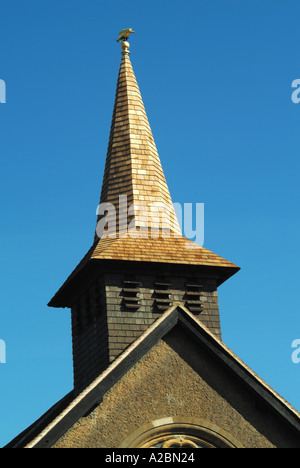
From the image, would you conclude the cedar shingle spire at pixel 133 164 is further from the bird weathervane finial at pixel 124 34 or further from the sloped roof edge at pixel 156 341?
the sloped roof edge at pixel 156 341

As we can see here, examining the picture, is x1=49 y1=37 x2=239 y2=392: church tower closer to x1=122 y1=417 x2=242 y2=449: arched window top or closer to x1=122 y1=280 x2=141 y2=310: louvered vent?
x1=122 y1=280 x2=141 y2=310: louvered vent

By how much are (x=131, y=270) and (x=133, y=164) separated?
443 centimetres

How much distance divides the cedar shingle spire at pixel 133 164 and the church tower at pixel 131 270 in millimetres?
35

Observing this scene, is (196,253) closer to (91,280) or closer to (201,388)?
(91,280)

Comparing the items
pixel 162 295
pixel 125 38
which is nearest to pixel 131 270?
pixel 162 295

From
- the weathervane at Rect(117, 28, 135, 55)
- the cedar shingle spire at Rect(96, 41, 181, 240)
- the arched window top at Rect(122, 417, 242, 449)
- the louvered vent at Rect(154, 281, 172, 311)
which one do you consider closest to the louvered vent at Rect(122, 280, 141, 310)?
the louvered vent at Rect(154, 281, 172, 311)

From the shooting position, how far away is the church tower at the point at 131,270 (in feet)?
78.6

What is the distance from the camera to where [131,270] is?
24516 mm

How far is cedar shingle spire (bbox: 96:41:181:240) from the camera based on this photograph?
87.2 feet

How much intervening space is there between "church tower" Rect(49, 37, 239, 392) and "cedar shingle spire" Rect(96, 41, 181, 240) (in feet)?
0.12

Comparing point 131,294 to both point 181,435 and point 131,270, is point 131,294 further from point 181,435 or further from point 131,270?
point 181,435
